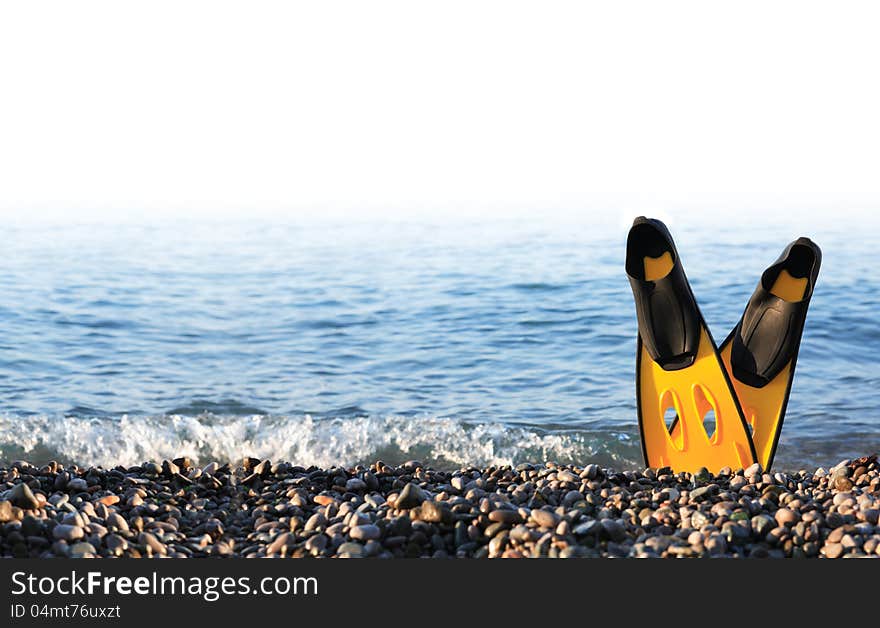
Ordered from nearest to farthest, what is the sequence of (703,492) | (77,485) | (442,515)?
(442,515), (703,492), (77,485)

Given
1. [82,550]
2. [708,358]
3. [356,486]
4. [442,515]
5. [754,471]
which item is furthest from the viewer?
[708,358]

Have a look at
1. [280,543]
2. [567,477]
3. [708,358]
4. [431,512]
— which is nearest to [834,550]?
[567,477]

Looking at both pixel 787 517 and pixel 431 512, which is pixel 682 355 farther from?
pixel 431 512

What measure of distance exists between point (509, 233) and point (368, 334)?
806 centimetres

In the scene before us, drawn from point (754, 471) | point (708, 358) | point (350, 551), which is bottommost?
point (754, 471)

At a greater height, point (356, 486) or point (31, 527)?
point (31, 527)

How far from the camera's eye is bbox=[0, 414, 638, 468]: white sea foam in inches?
230

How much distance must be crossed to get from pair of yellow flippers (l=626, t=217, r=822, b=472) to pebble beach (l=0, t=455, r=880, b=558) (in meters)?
0.40

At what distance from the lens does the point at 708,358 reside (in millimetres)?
4281

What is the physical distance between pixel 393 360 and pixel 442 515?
17.1 ft

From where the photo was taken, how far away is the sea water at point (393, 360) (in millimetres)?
6043

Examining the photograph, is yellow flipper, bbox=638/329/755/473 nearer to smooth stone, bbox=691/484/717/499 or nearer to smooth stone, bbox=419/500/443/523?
smooth stone, bbox=691/484/717/499

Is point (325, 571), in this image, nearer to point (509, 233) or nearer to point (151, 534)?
point (151, 534)

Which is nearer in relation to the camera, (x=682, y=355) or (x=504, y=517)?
(x=504, y=517)
